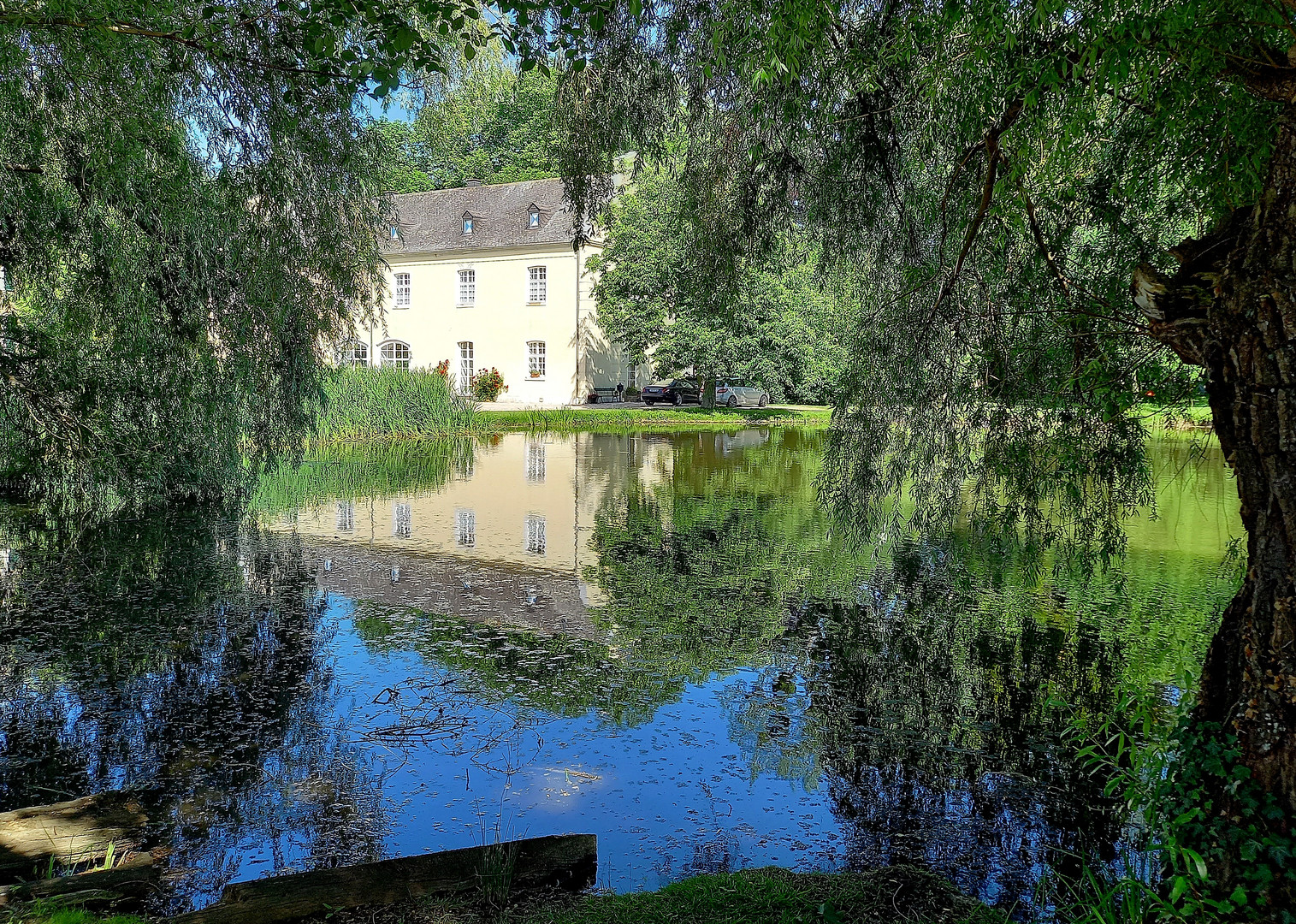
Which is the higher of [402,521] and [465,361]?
[465,361]

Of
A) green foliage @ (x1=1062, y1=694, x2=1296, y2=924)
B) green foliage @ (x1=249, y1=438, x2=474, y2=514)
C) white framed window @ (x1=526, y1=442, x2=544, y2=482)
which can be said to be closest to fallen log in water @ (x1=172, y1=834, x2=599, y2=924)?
green foliage @ (x1=1062, y1=694, x2=1296, y2=924)

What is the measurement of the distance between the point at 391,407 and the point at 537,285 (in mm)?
12943

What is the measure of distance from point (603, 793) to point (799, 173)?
4.46 m

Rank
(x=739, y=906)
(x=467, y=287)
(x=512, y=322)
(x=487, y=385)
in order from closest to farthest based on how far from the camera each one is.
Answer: (x=739, y=906), (x=487, y=385), (x=512, y=322), (x=467, y=287)

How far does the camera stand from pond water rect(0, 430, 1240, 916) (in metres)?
4.23

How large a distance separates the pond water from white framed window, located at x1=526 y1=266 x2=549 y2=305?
23754mm

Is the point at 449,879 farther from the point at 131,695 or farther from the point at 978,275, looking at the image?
the point at 978,275

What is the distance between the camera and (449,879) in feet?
11.2

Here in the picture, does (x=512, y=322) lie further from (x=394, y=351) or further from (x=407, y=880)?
(x=407, y=880)

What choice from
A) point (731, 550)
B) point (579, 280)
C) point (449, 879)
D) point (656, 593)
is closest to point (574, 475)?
point (731, 550)

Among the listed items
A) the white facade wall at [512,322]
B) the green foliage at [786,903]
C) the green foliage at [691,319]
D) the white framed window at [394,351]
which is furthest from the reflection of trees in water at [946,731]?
the white framed window at [394,351]

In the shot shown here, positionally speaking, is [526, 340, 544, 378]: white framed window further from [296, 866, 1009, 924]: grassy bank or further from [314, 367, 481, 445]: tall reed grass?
[296, 866, 1009, 924]: grassy bank

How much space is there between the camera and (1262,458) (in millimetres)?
3053

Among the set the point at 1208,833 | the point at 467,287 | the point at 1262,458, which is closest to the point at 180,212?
the point at 1262,458
